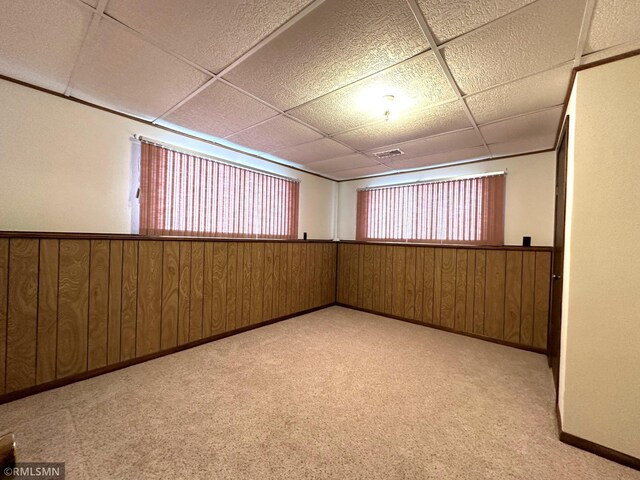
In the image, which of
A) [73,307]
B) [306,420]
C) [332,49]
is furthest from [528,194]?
[73,307]

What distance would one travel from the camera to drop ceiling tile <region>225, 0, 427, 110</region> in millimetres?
1409

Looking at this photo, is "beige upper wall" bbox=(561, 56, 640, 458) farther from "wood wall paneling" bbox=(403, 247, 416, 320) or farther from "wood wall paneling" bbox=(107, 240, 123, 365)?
"wood wall paneling" bbox=(107, 240, 123, 365)

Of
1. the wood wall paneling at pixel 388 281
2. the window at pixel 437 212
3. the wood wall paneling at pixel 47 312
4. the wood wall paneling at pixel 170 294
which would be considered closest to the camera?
the wood wall paneling at pixel 47 312

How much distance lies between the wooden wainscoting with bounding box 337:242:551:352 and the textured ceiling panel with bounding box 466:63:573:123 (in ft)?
5.38

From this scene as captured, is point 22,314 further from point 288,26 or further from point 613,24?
point 613,24

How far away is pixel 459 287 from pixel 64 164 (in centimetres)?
443

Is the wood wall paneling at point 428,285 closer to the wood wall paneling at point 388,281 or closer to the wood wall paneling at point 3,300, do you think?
the wood wall paneling at point 388,281

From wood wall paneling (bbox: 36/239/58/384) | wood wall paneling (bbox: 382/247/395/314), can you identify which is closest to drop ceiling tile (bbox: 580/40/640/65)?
wood wall paneling (bbox: 382/247/395/314)

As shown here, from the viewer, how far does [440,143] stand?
3217 millimetres

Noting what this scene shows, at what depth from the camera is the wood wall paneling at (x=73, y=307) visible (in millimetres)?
2178

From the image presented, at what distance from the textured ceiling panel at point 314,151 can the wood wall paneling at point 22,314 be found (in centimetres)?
264

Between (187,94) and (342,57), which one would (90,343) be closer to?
(187,94)

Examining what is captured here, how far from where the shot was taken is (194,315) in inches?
120

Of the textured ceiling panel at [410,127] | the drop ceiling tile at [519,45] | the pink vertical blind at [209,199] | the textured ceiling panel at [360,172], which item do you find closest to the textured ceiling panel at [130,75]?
the pink vertical blind at [209,199]
